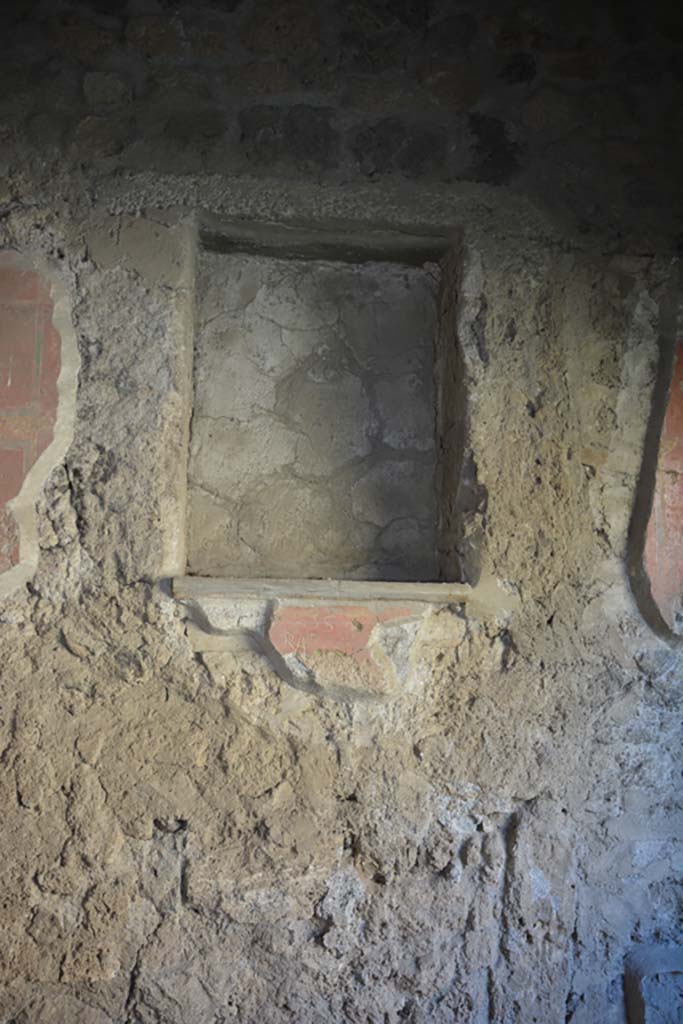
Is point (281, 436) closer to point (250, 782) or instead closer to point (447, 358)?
point (447, 358)

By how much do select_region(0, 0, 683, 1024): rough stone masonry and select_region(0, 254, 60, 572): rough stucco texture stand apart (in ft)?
0.11

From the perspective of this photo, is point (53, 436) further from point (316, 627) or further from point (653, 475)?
point (653, 475)

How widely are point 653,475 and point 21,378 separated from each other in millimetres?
1329

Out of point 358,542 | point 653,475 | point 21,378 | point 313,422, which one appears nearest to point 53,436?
point 21,378

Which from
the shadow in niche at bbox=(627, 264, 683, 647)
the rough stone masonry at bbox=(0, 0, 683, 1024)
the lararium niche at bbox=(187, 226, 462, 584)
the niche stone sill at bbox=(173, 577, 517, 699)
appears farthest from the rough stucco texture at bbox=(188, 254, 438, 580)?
the shadow in niche at bbox=(627, 264, 683, 647)

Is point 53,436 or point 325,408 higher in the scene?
point 325,408

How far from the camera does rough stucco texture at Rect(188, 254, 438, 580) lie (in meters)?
2.06

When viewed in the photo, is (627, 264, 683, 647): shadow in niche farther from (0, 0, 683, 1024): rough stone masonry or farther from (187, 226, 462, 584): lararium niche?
(187, 226, 462, 584): lararium niche

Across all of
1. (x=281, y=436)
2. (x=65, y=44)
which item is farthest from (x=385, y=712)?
(x=65, y=44)

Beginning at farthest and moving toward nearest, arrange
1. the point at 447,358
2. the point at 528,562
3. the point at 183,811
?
the point at 447,358
the point at 528,562
the point at 183,811

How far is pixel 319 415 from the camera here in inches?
83.0

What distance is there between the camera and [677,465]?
1.88 meters

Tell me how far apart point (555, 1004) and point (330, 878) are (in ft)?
1.70

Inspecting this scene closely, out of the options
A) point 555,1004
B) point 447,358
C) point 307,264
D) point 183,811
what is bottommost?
point 555,1004
